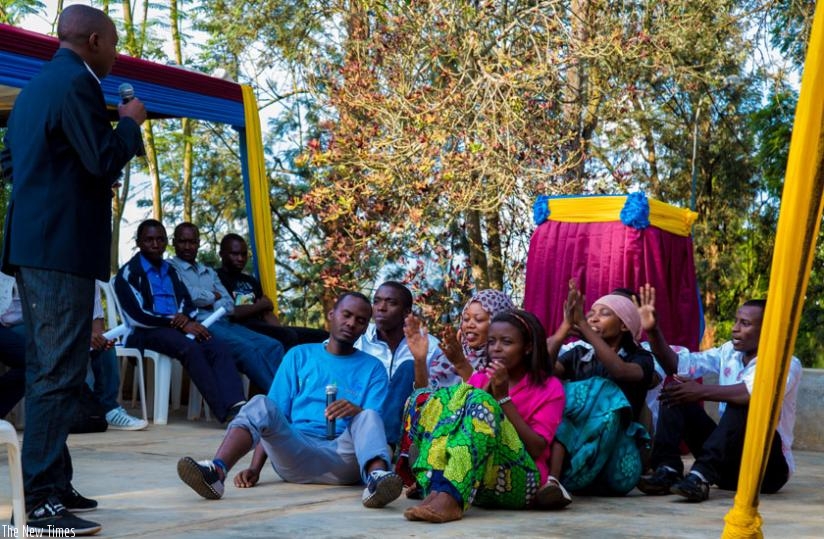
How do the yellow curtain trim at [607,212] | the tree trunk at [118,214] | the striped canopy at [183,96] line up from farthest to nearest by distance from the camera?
the tree trunk at [118,214] → the yellow curtain trim at [607,212] → the striped canopy at [183,96]

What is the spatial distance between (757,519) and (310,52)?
9.90 m

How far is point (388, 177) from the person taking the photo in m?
10.6

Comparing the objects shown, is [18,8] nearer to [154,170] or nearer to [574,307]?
[154,170]

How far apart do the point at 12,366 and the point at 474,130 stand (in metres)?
4.81

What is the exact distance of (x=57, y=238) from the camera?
3801mm

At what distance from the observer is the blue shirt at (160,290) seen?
7590mm

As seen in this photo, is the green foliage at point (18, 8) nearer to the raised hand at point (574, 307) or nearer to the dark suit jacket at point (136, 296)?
the dark suit jacket at point (136, 296)

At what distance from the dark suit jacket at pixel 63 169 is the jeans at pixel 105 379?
11.3 ft

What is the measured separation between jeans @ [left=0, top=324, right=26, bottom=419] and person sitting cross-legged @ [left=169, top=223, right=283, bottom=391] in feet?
4.68

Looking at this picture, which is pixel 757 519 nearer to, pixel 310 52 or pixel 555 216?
pixel 555 216

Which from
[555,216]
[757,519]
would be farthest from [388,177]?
[757,519]

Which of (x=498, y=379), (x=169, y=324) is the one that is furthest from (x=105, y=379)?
(x=498, y=379)

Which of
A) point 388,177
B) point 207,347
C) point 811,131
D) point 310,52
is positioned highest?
point 310,52

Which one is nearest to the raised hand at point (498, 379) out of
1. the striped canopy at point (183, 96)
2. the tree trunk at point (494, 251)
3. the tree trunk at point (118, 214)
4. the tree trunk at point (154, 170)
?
the striped canopy at point (183, 96)
